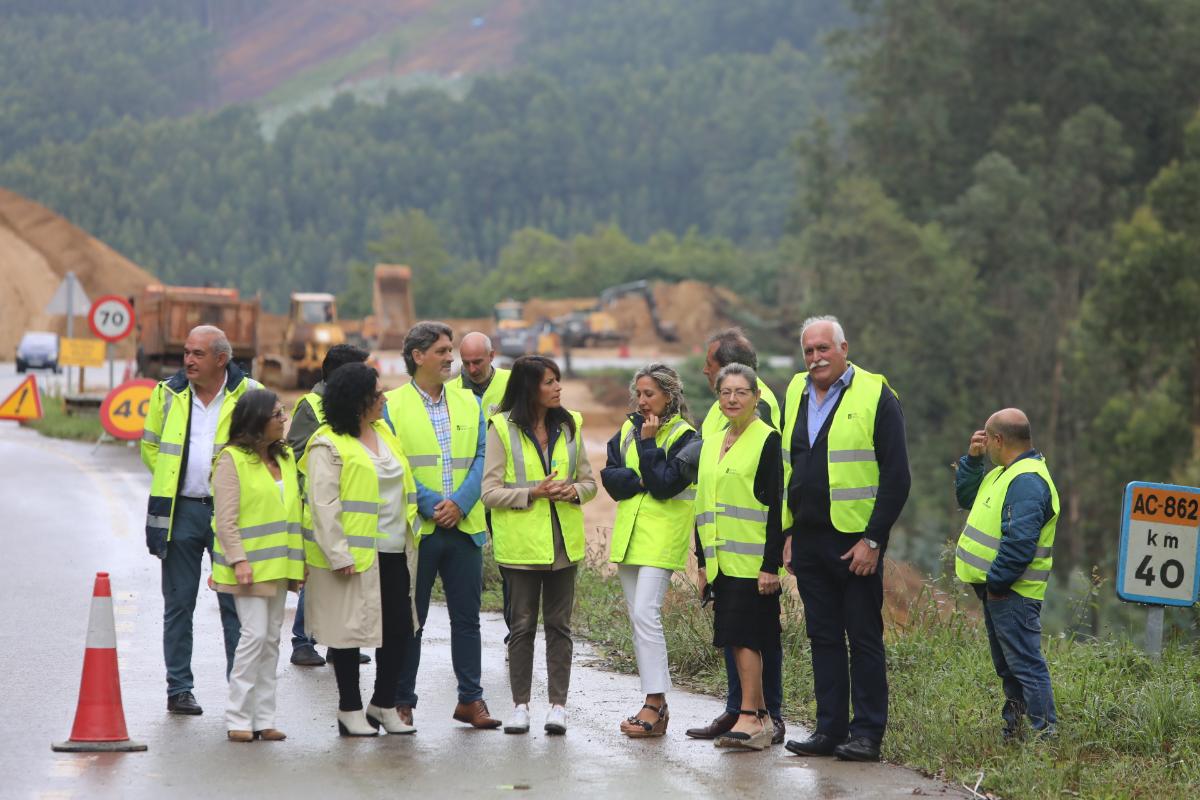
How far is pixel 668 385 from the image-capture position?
856 centimetres

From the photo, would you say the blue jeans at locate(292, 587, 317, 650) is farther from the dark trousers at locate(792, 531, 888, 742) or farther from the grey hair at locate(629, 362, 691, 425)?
the dark trousers at locate(792, 531, 888, 742)

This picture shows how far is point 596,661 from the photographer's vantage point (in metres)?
10.8

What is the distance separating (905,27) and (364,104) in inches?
5001

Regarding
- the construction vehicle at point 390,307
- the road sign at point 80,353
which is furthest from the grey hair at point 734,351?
the construction vehicle at point 390,307

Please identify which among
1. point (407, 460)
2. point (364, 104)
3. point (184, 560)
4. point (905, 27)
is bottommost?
point (184, 560)

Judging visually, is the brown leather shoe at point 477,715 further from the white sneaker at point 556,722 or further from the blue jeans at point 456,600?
the white sneaker at point 556,722

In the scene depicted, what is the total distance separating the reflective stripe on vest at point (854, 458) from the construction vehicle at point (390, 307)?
6411 centimetres

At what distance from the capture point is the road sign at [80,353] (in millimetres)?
31375

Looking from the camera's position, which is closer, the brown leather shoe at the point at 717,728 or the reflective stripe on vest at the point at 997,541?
the reflective stripe on vest at the point at 997,541

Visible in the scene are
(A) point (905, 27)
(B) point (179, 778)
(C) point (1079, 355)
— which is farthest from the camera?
(A) point (905, 27)

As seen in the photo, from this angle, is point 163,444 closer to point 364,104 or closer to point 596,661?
point 596,661

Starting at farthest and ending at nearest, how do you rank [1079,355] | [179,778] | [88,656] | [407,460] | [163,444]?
[1079,355] < [163,444] < [407,460] < [88,656] < [179,778]

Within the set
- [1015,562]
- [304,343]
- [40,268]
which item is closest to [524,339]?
[304,343]

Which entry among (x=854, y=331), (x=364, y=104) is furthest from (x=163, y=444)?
(x=364, y=104)
